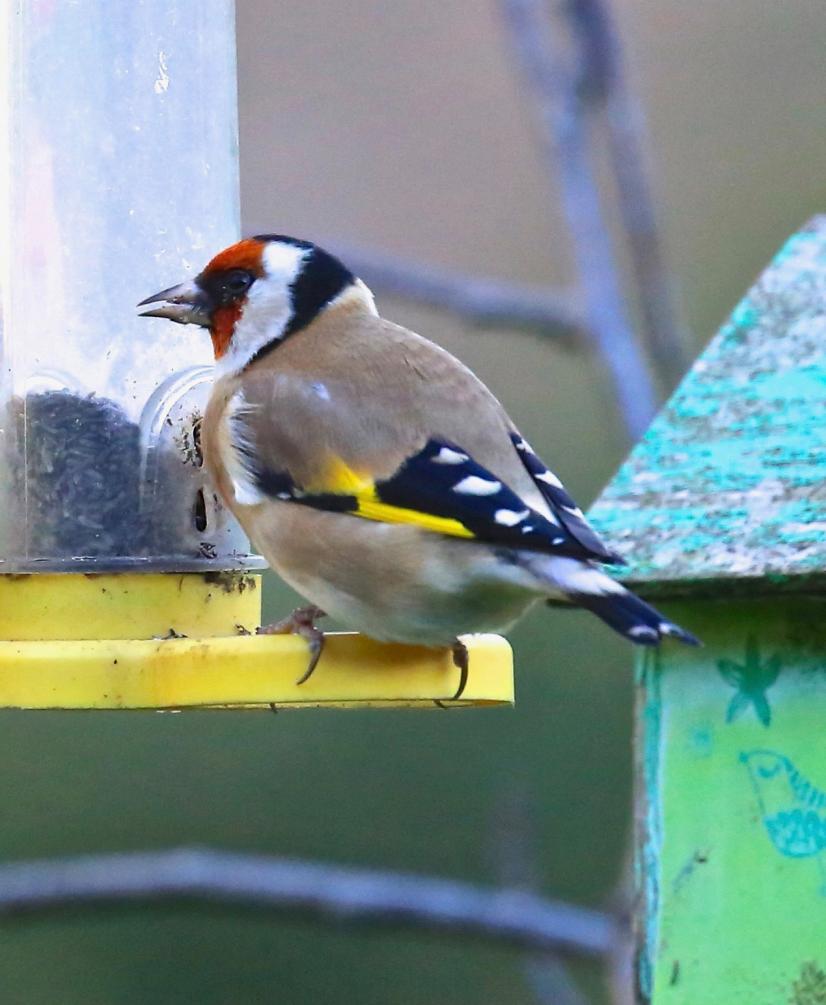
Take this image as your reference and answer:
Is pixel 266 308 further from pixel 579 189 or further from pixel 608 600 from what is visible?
pixel 579 189

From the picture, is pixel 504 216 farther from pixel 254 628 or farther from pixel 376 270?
pixel 254 628

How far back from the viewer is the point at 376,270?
4.29 meters

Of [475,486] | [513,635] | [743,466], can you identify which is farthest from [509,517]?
[513,635]

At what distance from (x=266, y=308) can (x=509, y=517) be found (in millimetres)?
697

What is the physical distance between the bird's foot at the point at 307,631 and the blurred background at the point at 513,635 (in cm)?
193

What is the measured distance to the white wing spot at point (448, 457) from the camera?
2.83 meters

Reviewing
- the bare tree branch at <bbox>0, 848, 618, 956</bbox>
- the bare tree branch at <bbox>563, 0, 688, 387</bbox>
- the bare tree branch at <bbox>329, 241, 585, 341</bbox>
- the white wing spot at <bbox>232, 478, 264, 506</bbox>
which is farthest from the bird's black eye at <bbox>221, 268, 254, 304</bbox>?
the bare tree branch at <bbox>0, 848, 618, 956</bbox>

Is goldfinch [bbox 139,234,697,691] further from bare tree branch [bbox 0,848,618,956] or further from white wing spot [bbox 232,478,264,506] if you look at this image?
bare tree branch [bbox 0,848,618,956]

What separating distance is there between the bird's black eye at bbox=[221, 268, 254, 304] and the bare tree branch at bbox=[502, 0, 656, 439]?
1180mm

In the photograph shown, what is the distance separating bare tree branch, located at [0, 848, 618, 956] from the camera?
3.96 m

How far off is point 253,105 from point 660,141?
1.42 metres

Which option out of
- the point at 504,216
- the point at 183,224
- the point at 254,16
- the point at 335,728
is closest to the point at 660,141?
the point at 504,216

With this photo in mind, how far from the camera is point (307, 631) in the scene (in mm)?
2844

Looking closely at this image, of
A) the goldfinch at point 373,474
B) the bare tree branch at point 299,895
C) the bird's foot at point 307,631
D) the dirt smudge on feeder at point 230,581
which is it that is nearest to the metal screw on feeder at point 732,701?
the goldfinch at point 373,474
